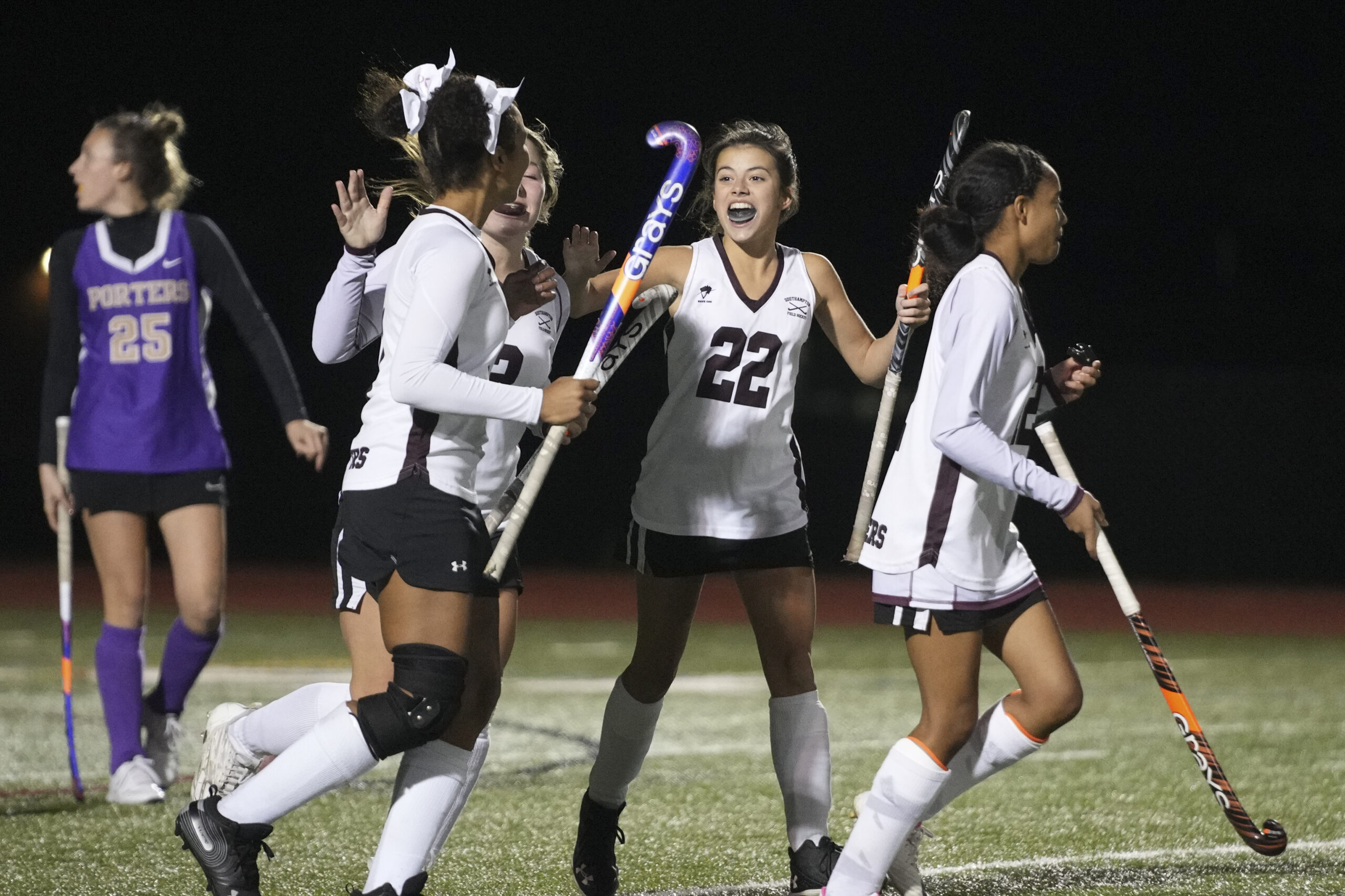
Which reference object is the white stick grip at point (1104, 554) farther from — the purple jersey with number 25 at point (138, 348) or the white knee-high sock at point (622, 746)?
the purple jersey with number 25 at point (138, 348)

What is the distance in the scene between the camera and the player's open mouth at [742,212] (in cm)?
354

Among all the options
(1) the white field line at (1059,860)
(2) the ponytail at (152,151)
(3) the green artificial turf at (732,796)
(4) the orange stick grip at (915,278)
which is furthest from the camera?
(2) the ponytail at (152,151)

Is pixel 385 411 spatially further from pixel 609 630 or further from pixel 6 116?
pixel 6 116

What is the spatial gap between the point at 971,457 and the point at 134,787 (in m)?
2.80

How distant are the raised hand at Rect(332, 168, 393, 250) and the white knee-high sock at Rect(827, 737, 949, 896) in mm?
1567

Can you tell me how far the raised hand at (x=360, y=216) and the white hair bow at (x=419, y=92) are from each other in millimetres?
325

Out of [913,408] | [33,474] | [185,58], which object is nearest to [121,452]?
[913,408]

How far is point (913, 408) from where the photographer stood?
3156mm

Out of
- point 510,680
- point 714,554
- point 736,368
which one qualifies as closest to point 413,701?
point 714,554

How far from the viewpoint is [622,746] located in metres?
3.63

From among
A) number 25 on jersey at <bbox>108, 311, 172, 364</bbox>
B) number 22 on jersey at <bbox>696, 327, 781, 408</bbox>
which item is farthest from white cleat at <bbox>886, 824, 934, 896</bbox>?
number 25 on jersey at <bbox>108, 311, 172, 364</bbox>

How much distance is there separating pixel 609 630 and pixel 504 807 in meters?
5.86

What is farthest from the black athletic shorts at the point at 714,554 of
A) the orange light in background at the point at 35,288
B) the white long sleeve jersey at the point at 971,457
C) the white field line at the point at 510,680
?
the orange light in background at the point at 35,288

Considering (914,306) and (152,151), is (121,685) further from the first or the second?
(914,306)
